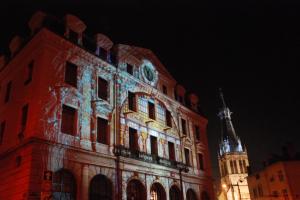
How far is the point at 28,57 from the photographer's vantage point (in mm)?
20578

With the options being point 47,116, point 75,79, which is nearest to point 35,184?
point 47,116

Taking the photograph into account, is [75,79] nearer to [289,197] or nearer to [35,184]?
[35,184]

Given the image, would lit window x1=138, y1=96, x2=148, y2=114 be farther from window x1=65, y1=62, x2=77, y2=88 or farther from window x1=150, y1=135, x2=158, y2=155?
window x1=65, y1=62, x2=77, y2=88

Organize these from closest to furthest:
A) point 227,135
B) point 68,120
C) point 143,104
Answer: point 68,120, point 143,104, point 227,135

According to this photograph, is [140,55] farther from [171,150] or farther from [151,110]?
[171,150]

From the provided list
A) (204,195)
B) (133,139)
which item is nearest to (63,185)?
(133,139)

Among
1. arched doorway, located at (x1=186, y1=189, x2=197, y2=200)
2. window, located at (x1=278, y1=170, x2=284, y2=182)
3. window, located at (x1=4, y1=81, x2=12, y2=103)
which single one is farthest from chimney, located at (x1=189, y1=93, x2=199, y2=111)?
window, located at (x1=4, y1=81, x2=12, y2=103)

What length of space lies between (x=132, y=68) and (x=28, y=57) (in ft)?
31.1

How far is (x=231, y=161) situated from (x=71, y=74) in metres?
88.2

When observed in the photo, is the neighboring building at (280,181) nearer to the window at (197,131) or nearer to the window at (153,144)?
the window at (197,131)

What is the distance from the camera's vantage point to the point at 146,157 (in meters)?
23.6

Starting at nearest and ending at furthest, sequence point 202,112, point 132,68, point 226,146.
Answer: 1. point 132,68
2. point 202,112
3. point 226,146

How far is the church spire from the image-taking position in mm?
103062

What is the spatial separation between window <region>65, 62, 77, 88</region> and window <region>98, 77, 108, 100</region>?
2.37 meters
